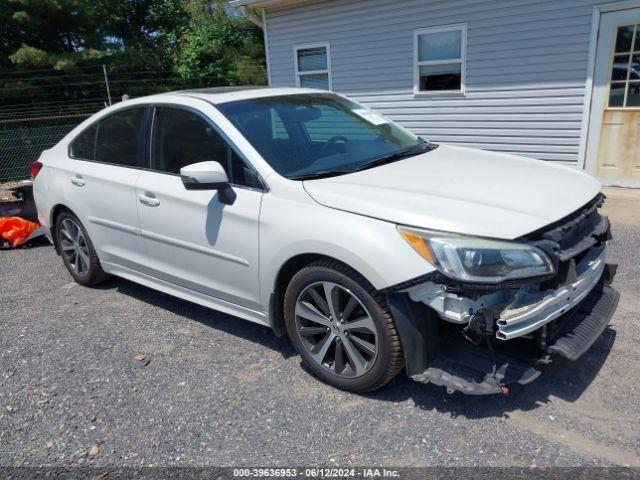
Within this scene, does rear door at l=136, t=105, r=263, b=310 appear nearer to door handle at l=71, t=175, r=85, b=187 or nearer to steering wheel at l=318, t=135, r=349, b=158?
steering wheel at l=318, t=135, r=349, b=158

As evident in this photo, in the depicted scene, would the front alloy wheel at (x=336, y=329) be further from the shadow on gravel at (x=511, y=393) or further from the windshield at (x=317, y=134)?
the windshield at (x=317, y=134)

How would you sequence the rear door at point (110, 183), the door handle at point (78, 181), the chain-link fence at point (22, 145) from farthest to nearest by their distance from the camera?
the chain-link fence at point (22, 145), the door handle at point (78, 181), the rear door at point (110, 183)

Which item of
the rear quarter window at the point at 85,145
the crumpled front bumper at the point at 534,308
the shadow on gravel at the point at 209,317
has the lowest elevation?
the shadow on gravel at the point at 209,317

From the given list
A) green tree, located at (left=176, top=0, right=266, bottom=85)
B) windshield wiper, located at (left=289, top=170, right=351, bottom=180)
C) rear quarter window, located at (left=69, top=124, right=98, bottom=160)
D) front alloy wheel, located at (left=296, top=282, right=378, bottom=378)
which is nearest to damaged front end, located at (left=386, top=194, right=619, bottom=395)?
front alloy wheel, located at (left=296, top=282, right=378, bottom=378)

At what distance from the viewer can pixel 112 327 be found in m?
4.07

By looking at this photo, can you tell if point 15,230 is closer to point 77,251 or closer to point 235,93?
point 77,251

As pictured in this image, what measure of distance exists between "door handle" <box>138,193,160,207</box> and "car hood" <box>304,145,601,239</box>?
126 cm

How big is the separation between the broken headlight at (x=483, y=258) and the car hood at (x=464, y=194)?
5cm

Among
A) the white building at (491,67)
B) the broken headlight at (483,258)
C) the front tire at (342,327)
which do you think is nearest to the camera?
the broken headlight at (483,258)

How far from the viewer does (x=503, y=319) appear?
2453 mm

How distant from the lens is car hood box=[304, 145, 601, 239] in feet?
8.30

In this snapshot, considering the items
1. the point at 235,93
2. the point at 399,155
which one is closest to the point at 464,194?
the point at 399,155

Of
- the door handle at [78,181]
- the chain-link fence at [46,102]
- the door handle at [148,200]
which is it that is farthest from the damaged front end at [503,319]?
→ the chain-link fence at [46,102]

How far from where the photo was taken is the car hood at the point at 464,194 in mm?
2529
